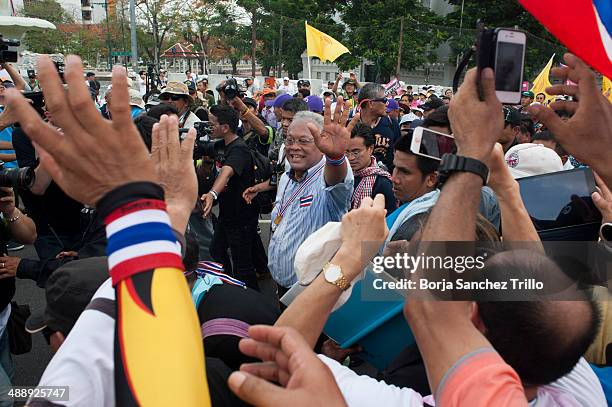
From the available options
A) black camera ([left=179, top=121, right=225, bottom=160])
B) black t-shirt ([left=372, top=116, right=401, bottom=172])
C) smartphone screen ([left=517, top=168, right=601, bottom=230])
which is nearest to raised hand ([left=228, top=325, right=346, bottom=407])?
smartphone screen ([left=517, top=168, right=601, bottom=230])

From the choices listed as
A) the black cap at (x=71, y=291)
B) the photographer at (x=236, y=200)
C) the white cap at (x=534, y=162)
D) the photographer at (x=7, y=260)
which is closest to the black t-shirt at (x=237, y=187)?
the photographer at (x=236, y=200)

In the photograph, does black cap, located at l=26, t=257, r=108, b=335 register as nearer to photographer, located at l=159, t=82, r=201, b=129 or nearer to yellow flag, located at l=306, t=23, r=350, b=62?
photographer, located at l=159, t=82, r=201, b=129

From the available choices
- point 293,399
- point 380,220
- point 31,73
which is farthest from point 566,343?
point 31,73

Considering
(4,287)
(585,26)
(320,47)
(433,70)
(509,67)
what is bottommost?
(4,287)

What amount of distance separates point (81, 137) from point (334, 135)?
1.88 metres

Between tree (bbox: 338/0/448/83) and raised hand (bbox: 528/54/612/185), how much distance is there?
24.6 m

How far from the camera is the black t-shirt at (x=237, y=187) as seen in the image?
15.1 ft

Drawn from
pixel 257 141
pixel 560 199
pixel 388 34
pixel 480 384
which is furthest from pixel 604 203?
pixel 388 34

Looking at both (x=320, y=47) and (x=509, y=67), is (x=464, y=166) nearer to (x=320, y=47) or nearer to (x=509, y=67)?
(x=509, y=67)

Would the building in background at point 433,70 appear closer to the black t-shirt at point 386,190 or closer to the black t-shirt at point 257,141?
the black t-shirt at point 257,141

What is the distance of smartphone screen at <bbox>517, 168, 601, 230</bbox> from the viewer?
2279mm

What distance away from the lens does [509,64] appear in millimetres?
1244

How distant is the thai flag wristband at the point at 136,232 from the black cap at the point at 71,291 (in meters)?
0.86

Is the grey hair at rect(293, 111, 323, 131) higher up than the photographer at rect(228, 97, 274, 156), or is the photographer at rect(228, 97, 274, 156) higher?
the grey hair at rect(293, 111, 323, 131)
